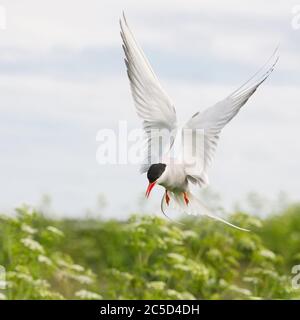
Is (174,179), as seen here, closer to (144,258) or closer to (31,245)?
(31,245)

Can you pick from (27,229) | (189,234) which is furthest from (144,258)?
(27,229)

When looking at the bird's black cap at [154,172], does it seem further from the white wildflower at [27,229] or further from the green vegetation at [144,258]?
the white wildflower at [27,229]

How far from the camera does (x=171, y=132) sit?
20.3ft

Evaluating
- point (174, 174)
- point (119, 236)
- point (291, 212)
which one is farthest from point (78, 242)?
point (174, 174)

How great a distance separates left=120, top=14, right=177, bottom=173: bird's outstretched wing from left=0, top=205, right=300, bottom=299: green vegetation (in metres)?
0.92

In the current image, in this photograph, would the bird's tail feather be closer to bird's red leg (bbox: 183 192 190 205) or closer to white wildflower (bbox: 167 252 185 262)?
bird's red leg (bbox: 183 192 190 205)

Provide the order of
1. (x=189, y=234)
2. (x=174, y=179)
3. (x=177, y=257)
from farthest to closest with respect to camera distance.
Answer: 1. (x=189, y=234)
2. (x=177, y=257)
3. (x=174, y=179)

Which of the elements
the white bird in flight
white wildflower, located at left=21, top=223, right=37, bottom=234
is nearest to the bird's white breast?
the white bird in flight

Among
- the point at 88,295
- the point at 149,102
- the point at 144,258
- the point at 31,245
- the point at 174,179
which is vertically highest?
the point at 149,102

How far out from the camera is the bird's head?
5.96m

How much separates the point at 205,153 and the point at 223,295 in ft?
4.69

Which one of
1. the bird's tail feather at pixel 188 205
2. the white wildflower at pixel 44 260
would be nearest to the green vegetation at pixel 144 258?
the white wildflower at pixel 44 260

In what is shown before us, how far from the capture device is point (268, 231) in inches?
314

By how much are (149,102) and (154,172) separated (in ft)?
1.34
